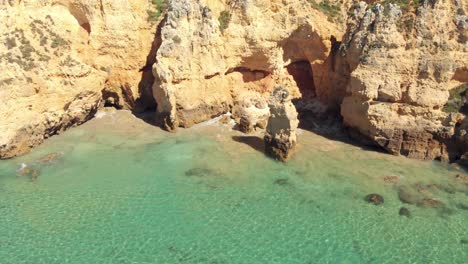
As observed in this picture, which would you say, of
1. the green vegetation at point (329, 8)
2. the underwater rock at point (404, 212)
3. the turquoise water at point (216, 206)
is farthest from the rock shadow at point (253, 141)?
the green vegetation at point (329, 8)

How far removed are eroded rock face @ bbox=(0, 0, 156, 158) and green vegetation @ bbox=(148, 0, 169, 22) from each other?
0.42 metres

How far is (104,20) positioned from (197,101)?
7.65 meters

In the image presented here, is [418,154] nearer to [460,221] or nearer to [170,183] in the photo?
[460,221]

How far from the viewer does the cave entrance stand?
28969mm

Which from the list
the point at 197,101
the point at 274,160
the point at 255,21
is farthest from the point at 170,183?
the point at 255,21

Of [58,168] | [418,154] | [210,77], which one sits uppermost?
[210,77]

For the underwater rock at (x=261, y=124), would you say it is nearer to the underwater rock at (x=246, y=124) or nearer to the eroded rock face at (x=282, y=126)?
the underwater rock at (x=246, y=124)

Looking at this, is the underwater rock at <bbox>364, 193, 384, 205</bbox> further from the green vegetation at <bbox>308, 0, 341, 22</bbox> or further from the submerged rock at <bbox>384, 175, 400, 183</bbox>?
the green vegetation at <bbox>308, 0, 341, 22</bbox>

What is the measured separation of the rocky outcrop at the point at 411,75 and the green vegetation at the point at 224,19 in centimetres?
809

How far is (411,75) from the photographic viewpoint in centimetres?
2258

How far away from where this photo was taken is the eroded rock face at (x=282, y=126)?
71.9 ft

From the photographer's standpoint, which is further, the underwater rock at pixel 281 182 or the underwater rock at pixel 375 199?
the underwater rock at pixel 281 182

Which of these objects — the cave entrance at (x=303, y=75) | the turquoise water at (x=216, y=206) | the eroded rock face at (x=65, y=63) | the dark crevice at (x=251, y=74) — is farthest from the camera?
the cave entrance at (x=303, y=75)

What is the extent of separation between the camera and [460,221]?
56.6 ft
